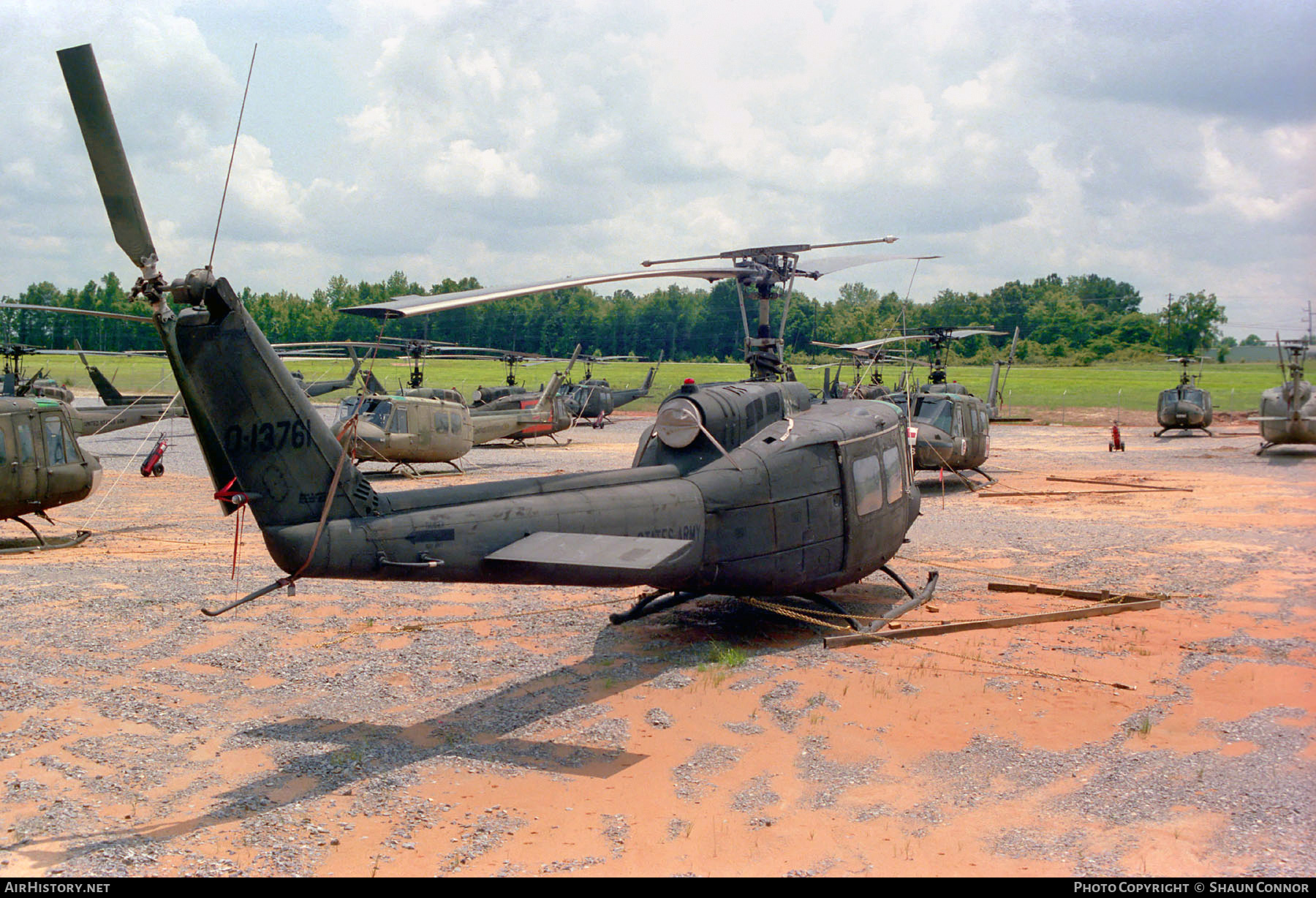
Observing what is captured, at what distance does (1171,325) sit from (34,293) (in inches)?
3903

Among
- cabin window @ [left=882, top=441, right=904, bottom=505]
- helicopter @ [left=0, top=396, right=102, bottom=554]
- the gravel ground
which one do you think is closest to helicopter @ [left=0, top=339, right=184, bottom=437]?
helicopter @ [left=0, top=396, right=102, bottom=554]

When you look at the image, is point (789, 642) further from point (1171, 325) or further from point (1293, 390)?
point (1171, 325)

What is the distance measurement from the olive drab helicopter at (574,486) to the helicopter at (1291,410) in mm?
20919

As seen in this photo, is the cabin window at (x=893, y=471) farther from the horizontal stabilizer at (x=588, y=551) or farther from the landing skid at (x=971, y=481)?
the landing skid at (x=971, y=481)

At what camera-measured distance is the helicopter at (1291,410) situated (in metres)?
26.2

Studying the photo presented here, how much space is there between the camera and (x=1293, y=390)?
26656 mm

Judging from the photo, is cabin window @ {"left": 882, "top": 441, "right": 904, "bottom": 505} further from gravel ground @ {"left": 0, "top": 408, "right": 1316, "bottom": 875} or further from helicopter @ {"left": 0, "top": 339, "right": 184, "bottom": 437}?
helicopter @ {"left": 0, "top": 339, "right": 184, "bottom": 437}

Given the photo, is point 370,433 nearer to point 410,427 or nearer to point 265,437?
point 410,427

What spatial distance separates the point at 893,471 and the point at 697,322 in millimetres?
91980

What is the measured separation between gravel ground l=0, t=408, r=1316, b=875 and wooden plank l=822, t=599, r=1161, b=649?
0.86ft

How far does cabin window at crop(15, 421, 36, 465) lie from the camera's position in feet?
45.2

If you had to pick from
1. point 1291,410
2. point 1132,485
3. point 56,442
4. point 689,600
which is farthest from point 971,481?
point 56,442

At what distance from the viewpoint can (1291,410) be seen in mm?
26609

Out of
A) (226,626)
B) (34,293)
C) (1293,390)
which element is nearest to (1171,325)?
(1293,390)
